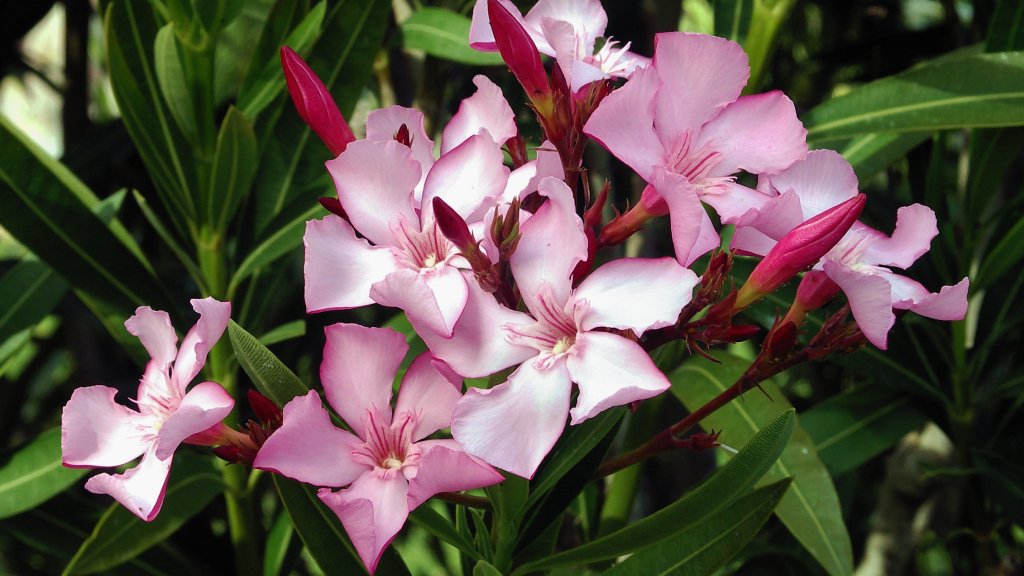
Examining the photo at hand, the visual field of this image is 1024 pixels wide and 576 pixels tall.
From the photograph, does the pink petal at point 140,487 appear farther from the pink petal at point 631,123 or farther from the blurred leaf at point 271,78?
the blurred leaf at point 271,78

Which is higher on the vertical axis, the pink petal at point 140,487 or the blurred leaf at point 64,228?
the pink petal at point 140,487

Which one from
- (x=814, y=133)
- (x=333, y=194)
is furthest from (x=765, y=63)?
(x=333, y=194)

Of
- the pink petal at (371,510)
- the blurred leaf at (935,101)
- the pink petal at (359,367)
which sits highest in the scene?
the pink petal at (359,367)

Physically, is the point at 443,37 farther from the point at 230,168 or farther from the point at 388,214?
the point at 388,214

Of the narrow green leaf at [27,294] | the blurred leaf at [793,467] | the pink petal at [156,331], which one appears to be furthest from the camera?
the narrow green leaf at [27,294]

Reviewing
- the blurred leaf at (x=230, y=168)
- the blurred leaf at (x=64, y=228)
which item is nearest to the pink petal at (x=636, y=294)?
the blurred leaf at (x=230, y=168)

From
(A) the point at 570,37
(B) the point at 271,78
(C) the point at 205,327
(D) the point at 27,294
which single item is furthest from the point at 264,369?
(D) the point at 27,294
